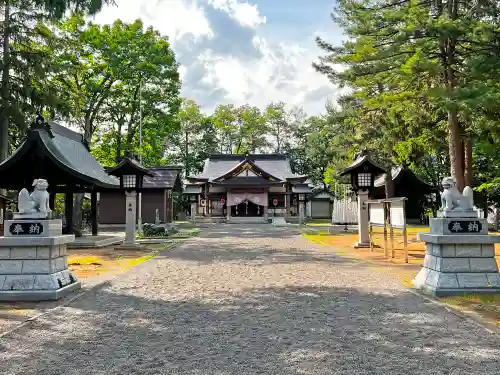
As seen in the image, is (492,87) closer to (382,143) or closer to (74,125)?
(382,143)

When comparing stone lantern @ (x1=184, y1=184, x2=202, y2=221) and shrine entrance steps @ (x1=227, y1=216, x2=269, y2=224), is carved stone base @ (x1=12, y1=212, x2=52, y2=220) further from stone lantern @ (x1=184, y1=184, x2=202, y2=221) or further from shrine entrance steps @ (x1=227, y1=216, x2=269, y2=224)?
stone lantern @ (x1=184, y1=184, x2=202, y2=221)

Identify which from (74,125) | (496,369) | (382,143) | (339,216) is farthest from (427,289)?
(74,125)

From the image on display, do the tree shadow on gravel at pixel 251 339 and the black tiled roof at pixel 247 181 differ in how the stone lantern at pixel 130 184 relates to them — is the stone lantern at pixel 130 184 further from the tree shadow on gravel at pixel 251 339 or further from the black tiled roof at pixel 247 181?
the black tiled roof at pixel 247 181

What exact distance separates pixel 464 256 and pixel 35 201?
24.0 feet

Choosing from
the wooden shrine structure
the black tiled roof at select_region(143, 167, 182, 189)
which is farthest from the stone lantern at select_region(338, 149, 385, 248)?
the black tiled roof at select_region(143, 167, 182, 189)

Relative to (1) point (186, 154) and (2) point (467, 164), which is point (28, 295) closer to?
(2) point (467, 164)

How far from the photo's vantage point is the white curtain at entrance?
41000mm

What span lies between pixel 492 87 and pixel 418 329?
8.53 meters

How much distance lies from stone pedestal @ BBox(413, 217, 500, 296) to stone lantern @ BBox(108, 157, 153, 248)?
1222cm

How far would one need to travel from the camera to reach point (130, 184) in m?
17.4

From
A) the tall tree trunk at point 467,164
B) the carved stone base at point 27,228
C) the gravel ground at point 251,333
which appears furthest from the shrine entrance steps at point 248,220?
the carved stone base at point 27,228

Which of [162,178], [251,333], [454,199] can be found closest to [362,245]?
[454,199]

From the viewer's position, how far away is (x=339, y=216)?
28.8 meters

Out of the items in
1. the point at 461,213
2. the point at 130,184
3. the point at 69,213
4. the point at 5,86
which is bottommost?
the point at 461,213
